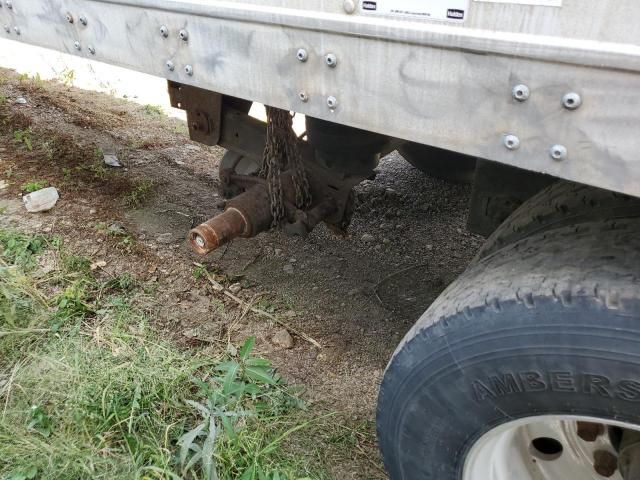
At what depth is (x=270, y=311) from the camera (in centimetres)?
256

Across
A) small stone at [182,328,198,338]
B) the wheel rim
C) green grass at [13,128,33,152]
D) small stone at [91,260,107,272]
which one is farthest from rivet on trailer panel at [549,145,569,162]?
green grass at [13,128,33,152]

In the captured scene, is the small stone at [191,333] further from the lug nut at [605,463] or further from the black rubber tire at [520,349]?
the lug nut at [605,463]

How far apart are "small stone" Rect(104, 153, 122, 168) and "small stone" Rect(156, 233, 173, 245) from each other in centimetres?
92

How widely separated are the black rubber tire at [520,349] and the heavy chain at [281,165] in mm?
1025

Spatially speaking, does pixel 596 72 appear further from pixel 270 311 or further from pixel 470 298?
pixel 270 311

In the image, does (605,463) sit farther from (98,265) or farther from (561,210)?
(98,265)

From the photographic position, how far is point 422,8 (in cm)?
105

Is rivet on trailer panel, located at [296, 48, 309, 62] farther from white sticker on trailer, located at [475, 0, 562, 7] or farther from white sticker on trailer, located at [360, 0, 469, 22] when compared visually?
white sticker on trailer, located at [475, 0, 562, 7]

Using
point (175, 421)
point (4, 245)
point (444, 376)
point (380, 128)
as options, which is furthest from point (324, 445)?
point (4, 245)

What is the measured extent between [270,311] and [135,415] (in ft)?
2.57

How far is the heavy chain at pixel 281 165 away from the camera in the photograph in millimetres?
2246

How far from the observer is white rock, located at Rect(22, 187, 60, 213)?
306cm

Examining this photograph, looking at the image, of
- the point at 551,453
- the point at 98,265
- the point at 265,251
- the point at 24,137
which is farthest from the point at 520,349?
the point at 24,137

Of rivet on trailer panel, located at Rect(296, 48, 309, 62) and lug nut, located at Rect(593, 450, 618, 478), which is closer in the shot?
rivet on trailer panel, located at Rect(296, 48, 309, 62)
